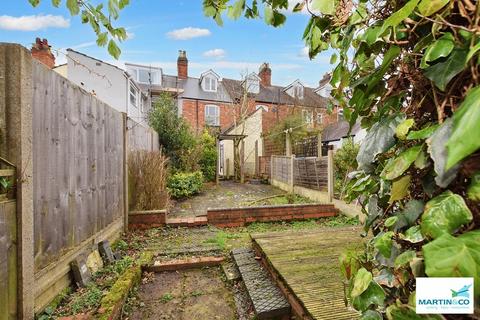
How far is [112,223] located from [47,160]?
1.95 metres

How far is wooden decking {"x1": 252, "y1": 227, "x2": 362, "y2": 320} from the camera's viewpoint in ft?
5.90

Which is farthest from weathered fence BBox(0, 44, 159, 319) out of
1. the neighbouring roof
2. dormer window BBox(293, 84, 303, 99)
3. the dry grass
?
dormer window BBox(293, 84, 303, 99)

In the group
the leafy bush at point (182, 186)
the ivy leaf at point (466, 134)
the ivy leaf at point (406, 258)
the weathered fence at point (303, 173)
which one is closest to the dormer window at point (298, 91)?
the weathered fence at point (303, 173)

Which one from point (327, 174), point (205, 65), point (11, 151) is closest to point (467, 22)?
point (11, 151)

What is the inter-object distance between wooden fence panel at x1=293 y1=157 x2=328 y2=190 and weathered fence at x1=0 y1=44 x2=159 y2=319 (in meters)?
4.81

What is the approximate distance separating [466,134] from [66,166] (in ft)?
9.61

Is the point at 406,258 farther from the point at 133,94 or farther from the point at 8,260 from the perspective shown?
the point at 133,94

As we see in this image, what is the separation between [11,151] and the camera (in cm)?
183

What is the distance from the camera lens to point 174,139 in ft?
31.8

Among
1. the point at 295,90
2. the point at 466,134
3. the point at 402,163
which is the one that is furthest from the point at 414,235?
the point at 295,90

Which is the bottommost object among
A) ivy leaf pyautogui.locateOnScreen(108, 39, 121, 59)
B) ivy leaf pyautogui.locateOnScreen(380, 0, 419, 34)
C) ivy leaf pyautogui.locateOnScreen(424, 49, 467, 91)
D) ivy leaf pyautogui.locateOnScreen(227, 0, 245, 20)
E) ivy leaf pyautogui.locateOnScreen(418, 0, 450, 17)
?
ivy leaf pyautogui.locateOnScreen(424, 49, 467, 91)

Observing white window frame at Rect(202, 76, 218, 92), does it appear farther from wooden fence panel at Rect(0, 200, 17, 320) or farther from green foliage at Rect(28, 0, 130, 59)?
wooden fence panel at Rect(0, 200, 17, 320)

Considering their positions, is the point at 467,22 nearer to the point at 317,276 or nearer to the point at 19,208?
the point at 317,276

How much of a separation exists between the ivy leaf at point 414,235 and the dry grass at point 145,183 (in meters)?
5.01
